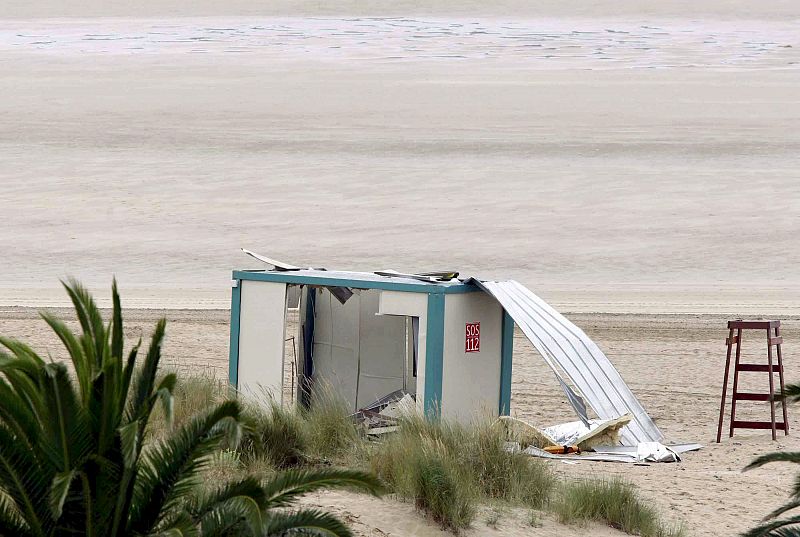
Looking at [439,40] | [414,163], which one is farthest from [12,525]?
[439,40]

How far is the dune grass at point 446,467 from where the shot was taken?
311 inches

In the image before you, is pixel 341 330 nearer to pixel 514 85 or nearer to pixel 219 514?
pixel 219 514

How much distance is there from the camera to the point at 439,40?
60.9 m

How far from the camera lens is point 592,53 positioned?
57250 millimetres

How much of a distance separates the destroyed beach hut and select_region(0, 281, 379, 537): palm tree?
401 centimetres

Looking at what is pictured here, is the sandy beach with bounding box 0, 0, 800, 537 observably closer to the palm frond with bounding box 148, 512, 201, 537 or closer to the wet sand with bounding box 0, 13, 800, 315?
the wet sand with bounding box 0, 13, 800, 315

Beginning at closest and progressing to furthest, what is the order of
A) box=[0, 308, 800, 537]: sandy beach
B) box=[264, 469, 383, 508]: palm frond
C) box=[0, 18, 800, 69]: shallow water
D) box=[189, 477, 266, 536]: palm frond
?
1. box=[189, 477, 266, 536]: palm frond
2. box=[264, 469, 383, 508]: palm frond
3. box=[0, 308, 800, 537]: sandy beach
4. box=[0, 18, 800, 69]: shallow water

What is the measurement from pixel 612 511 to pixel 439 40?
5390cm

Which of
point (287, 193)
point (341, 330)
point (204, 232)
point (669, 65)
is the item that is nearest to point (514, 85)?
point (669, 65)

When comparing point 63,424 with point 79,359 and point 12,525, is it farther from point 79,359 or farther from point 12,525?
point 12,525

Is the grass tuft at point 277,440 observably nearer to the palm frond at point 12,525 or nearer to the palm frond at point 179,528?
the palm frond at point 179,528

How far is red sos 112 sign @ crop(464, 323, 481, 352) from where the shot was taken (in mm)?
10430

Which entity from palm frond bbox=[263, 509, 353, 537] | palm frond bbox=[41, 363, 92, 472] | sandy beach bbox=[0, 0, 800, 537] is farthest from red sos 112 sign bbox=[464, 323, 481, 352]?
palm frond bbox=[41, 363, 92, 472]

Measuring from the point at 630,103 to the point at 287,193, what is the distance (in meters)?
16.7
